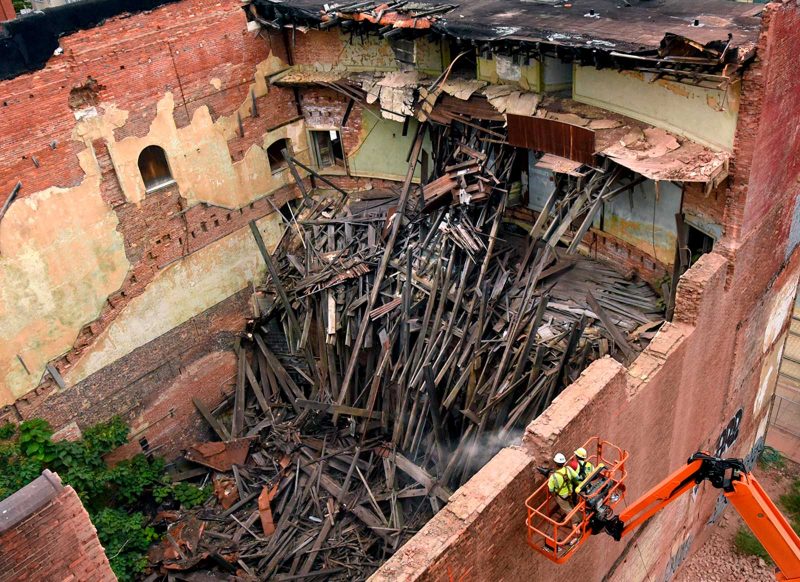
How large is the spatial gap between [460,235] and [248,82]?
6.06m

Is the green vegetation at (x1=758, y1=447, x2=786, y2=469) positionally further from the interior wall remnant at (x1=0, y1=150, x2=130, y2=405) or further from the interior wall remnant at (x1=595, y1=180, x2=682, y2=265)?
the interior wall remnant at (x1=0, y1=150, x2=130, y2=405)

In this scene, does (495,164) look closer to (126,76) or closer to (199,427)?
(126,76)

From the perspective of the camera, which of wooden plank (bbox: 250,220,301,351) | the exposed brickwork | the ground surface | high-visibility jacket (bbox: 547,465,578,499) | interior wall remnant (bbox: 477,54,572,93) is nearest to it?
high-visibility jacket (bbox: 547,465,578,499)

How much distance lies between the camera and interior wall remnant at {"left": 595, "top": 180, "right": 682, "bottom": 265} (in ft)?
41.4

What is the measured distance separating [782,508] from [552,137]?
1058 cm

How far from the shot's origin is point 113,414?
15.0m

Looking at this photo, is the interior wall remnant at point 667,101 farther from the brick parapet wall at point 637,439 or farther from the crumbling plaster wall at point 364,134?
the crumbling plaster wall at point 364,134

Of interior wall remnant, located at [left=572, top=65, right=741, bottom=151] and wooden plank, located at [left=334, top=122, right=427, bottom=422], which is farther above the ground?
interior wall remnant, located at [left=572, top=65, right=741, bottom=151]

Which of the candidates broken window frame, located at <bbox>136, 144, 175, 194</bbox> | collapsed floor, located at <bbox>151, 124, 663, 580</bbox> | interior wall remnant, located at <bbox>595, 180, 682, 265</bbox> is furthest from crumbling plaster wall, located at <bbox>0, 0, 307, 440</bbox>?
interior wall remnant, located at <bbox>595, 180, 682, 265</bbox>

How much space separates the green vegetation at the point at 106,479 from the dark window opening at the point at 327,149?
773 centimetres

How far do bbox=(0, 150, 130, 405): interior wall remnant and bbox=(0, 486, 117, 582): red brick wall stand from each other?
7.65 m

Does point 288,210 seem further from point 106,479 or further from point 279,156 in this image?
point 106,479

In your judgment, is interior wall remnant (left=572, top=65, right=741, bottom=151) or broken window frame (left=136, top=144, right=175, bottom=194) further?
broken window frame (left=136, top=144, right=175, bottom=194)

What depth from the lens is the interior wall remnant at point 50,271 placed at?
1290 cm
